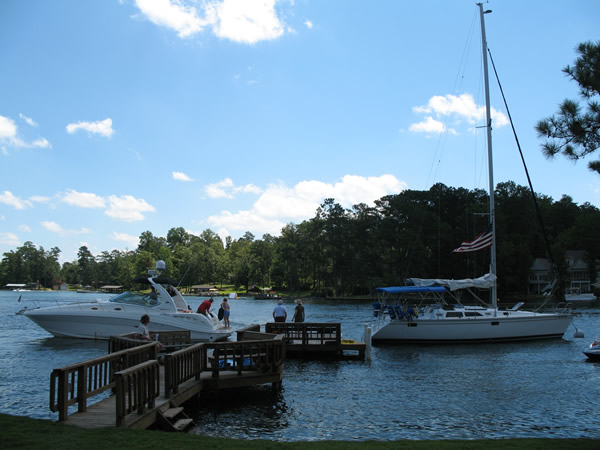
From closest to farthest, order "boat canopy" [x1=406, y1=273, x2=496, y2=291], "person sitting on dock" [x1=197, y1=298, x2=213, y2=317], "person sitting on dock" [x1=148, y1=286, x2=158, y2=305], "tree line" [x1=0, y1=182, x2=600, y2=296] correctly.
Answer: "person sitting on dock" [x1=197, y1=298, x2=213, y2=317] → "person sitting on dock" [x1=148, y1=286, x2=158, y2=305] → "boat canopy" [x1=406, y1=273, x2=496, y2=291] → "tree line" [x1=0, y1=182, x2=600, y2=296]

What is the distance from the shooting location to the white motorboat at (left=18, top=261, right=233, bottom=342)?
24.1 metres

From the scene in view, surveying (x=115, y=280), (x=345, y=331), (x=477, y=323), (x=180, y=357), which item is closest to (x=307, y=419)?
(x=180, y=357)

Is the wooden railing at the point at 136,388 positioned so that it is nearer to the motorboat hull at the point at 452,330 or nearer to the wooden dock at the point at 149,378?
the wooden dock at the point at 149,378

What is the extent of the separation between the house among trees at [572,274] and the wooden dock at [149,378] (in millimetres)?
84030

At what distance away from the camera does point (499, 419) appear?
12.1m

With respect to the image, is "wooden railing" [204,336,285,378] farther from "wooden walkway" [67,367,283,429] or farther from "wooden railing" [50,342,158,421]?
"wooden railing" [50,342,158,421]

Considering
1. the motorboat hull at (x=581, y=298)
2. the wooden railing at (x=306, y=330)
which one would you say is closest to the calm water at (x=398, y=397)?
the wooden railing at (x=306, y=330)

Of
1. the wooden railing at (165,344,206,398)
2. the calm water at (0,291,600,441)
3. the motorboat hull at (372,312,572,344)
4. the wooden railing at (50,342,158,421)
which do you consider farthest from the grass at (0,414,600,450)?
the motorboat hull at (372,312,572,344)

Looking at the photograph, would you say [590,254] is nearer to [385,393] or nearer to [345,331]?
[345,331]

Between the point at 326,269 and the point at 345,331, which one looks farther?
the point at 326,269

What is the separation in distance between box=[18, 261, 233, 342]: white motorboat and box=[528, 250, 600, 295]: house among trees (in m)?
77.2

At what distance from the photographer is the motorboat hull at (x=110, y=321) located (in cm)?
2395

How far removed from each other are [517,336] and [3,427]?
26519 millimetres

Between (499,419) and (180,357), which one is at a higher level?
(180,357)
